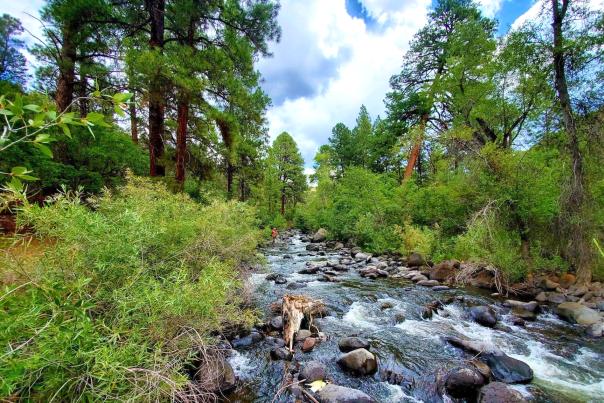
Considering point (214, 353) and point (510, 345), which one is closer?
point (214, 353)

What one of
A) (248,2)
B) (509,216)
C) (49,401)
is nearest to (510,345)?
(509,216)

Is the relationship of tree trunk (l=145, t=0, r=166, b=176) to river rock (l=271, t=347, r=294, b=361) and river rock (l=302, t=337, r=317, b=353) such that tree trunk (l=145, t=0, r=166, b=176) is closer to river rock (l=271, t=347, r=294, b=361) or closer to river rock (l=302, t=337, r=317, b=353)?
river rock (l=271, t=347, r=294, b=361)

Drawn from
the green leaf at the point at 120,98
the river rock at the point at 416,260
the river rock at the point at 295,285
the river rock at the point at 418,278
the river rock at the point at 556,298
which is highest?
the green leaf at the point at 120,98

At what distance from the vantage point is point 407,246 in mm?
13289

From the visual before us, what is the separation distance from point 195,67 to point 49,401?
326 inches

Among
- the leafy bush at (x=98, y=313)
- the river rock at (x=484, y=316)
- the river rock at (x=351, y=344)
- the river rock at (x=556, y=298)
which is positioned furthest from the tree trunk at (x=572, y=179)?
the leafy bush at (x=98, y=313)

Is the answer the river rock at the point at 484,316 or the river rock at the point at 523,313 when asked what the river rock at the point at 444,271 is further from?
the river rock at the point at 484,316

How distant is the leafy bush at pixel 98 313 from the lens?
215cm

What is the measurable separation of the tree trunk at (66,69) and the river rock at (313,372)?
10.0 m

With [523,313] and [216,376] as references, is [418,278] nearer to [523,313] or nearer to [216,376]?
[523,313]

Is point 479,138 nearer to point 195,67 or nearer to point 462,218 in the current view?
point 462,218

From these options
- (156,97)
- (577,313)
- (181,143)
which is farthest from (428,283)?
(156,97)

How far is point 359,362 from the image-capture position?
4473mm

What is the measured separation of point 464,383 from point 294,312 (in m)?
3.09
